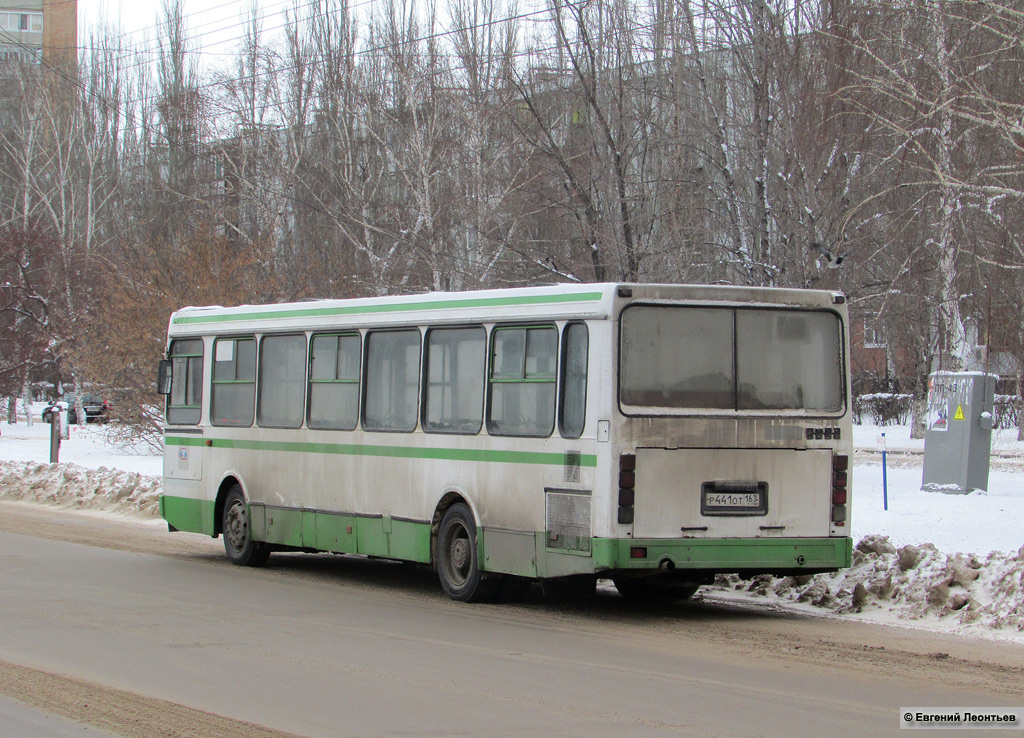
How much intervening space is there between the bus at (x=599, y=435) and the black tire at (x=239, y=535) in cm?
186

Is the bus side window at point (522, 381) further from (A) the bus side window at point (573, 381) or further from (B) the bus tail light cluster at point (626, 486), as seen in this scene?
(B) the bus tail light cluster at point (626, 486)

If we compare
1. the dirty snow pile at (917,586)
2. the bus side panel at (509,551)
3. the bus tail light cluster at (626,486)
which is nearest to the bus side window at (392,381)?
the bus side panel at (509,551)

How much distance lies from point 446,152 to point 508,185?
6203mm

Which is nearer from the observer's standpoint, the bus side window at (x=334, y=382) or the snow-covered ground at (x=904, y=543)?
the snow-covered ground at (x=904, y=543)

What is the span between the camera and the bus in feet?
35.1

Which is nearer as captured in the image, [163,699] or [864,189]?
[163,699]

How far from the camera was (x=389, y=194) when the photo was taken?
36.2 m

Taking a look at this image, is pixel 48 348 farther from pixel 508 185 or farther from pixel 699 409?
pixel 699 409

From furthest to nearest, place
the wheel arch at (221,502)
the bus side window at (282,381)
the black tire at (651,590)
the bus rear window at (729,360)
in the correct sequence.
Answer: the wheel arch at (221,502), the bus side window at (282,381), the black tire at (651,590), the bus rear window at (729,360)

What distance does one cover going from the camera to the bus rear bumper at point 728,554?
10500 mm

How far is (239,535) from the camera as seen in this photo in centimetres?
1526

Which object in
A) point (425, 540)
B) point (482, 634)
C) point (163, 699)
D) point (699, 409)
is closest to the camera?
point (163, 699)

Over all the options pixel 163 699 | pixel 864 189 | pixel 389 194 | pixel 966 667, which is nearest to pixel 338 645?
pixel 163 699

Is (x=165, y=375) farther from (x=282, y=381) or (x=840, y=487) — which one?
(x=840, y=487)
